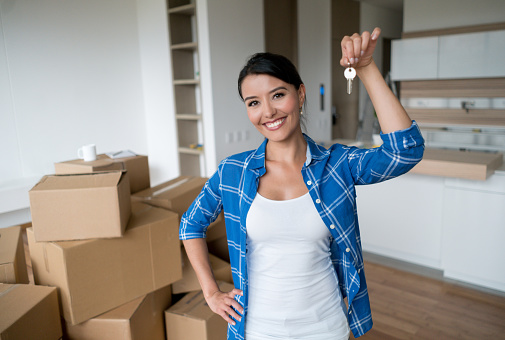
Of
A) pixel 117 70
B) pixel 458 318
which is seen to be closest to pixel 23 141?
pixel 117 70

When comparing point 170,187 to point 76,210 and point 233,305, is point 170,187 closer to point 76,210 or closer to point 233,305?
point 76,210

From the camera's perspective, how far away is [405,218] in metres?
3.06

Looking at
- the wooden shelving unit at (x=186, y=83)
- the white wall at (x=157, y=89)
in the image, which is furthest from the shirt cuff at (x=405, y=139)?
the white wall at (x=157, y=89)

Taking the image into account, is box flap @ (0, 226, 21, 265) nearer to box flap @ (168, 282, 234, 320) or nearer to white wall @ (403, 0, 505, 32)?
box flap @ (168, 282, 234, 320)

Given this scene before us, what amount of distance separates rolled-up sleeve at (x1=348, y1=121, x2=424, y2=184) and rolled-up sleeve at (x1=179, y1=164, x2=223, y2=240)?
1.24 feet

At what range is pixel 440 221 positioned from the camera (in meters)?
2.89

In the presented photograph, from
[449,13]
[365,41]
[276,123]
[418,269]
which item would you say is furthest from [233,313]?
[449,13]

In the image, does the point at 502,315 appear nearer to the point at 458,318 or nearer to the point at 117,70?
the point at 458,318

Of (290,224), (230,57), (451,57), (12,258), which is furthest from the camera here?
(451,57)

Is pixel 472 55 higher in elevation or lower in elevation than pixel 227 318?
higher

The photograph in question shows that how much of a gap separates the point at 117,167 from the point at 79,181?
0.39 m

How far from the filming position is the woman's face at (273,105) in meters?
1.02

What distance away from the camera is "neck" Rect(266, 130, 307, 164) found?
1.09m

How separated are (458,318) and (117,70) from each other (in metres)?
3.94
